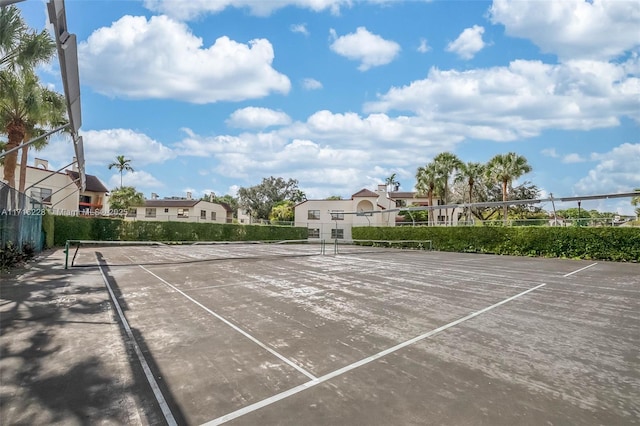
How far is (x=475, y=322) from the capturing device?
7.12 meters

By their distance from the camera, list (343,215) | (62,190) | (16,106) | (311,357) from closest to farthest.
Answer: (311,357)
(16,106)
(62,190)
(343,215)

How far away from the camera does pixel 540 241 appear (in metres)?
26.8

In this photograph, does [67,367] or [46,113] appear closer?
[67,367]

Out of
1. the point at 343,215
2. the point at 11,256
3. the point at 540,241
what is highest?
the point at 343,215

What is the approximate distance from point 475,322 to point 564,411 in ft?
11.6

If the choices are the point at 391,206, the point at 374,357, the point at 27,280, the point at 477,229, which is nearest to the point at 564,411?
the point at 374,357

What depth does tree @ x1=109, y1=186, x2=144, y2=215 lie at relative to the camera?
47.8 meters

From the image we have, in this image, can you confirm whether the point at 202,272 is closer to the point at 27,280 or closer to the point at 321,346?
the point at 27,280

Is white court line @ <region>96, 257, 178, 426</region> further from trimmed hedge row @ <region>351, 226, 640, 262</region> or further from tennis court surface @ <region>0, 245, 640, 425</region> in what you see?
trimmed hedge row @ <region>351, 226, 640, 262</region>

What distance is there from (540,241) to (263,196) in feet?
191

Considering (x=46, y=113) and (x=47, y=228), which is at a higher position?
(x=46, y=113)

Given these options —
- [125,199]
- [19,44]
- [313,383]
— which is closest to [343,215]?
[125,199]

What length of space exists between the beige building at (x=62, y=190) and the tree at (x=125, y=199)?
12.2 feet

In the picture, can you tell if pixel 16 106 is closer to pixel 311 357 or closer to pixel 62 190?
pixel 311 357
